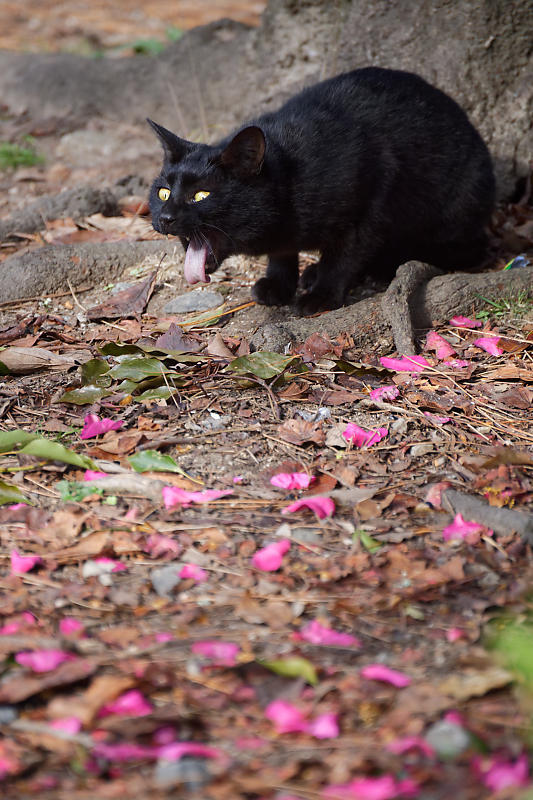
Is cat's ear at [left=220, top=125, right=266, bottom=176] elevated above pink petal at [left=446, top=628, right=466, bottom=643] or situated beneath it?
elevated above

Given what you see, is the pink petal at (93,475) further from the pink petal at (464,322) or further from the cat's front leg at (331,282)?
the pink petal at (464,322)

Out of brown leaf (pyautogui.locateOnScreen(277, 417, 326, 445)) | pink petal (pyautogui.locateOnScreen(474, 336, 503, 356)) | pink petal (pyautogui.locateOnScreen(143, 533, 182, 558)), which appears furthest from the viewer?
pink petal (pyautogui.locateOnScreen(474, 336, 503, 356))

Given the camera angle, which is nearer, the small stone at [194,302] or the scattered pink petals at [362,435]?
the scattered pink petals at [362,435]

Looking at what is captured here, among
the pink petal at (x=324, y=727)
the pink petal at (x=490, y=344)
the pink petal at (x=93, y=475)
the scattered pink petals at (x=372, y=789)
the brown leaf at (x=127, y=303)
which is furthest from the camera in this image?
the brown leaf at (x=127, y=303)

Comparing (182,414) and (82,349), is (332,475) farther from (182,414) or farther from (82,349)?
(82,349)

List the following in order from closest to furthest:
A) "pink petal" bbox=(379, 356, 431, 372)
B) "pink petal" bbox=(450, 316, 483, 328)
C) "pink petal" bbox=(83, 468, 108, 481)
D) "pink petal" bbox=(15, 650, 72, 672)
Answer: "pink petal" bbox=(15, 650, 72, 672) → "pink petal" bbox=(83, 468, 108, 481) → "pink petal" bbox=(379, 356, 431, 372) → "pink petal" bbox=(450, 316, 483, 328)

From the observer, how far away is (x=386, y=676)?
130 cm

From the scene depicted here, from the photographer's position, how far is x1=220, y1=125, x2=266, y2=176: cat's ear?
262 cm

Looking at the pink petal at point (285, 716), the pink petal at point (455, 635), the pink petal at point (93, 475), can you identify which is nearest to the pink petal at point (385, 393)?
the pink petal at point (93, 475)

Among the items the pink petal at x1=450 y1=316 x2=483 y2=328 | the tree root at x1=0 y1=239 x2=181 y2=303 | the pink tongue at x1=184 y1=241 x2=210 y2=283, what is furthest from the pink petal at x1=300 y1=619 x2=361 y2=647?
the tree root at x1=0 y1=239 x2=181 y2=303

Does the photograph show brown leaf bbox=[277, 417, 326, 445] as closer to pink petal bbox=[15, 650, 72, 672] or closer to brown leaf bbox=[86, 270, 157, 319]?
pink petal bbox=[15, 650, 72, 672]

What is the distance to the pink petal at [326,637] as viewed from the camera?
1413mm

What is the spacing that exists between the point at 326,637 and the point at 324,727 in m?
0.22

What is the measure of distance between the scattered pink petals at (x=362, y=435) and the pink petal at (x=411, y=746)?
104 cm
